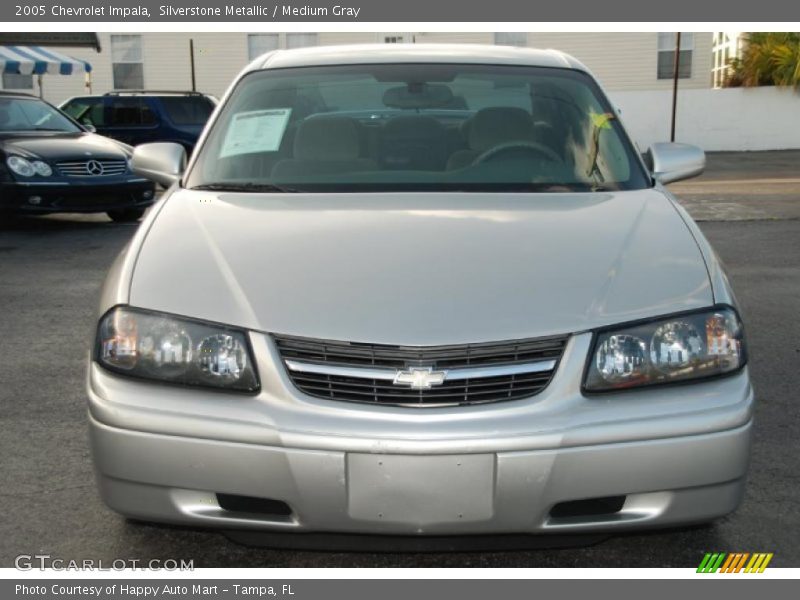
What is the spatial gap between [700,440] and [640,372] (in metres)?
0.23

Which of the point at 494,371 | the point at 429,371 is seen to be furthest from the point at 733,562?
the point at 429,371

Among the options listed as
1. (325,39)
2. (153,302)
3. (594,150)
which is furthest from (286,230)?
(325,39)

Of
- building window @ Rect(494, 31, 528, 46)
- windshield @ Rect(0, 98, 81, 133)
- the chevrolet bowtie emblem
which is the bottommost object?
windshield @ Rect(0, 98, 81, 133)

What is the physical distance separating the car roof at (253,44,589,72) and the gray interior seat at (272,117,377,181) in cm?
45

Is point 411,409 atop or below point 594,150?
below

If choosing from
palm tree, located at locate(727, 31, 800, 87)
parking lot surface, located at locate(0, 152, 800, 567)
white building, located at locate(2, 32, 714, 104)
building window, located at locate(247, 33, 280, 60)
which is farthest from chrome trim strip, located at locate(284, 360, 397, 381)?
palm tree, located at locate(727, 31, 800, 87)

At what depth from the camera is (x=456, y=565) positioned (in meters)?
3.09

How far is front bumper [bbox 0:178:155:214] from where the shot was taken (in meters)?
10.6

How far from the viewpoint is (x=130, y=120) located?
18562 millimetres

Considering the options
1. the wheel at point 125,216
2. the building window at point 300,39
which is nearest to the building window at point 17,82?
the building window at point 300,39

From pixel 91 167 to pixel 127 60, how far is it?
18.3 m

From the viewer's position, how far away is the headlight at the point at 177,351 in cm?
268

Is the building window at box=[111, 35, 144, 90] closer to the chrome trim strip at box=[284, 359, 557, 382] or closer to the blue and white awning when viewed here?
the blue and white awning

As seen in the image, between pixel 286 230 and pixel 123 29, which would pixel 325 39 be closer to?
pixel 123 29
